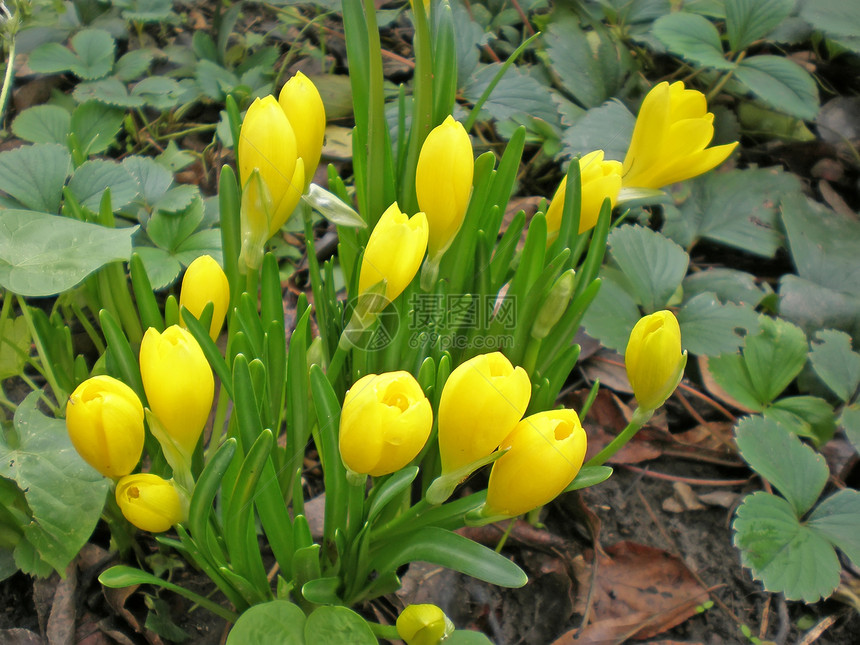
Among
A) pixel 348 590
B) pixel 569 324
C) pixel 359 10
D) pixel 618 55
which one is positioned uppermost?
pixel 359 10

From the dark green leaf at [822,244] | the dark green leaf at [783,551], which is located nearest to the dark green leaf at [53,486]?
the dark green leaf at [783,551]

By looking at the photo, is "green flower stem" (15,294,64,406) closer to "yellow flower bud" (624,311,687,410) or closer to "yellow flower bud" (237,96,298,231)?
"yellow flower bud" (237,96,298,231)

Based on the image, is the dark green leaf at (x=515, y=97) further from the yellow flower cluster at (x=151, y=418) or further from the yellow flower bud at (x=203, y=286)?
the yellow flower cluster at (x=151, y=418)

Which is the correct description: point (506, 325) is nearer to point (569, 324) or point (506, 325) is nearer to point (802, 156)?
point (569, 324)

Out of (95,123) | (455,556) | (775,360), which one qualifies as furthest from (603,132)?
Result: (95,123)

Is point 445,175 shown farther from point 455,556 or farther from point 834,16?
point 834,16

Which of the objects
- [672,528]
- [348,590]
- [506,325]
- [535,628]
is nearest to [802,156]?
[672,528]
